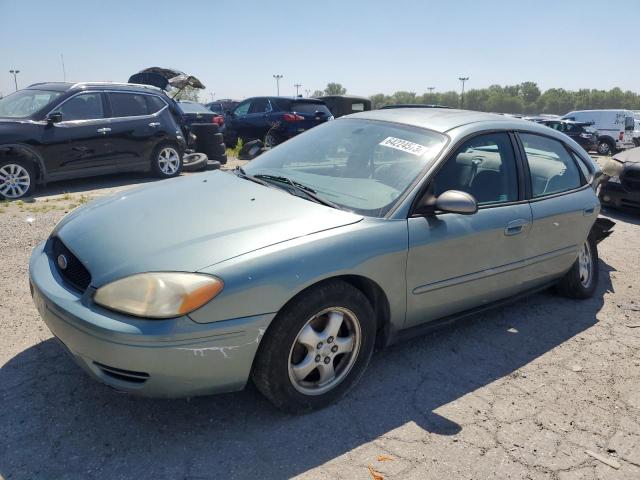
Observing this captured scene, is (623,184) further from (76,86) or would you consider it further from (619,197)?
(76,86)

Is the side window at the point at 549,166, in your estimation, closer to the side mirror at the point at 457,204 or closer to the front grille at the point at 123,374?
the side mirror at the point at 457,204

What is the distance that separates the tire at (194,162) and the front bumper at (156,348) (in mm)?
7826

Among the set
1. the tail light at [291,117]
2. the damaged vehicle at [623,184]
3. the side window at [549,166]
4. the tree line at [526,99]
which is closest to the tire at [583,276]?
the side window at [549,166]

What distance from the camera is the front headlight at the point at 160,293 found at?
210 cm

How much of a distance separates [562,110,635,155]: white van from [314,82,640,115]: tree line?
57.5 metres

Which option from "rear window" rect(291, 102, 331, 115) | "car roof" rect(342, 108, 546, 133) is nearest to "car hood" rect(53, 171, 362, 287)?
"car roof" rect(342, 108, 546, 133)

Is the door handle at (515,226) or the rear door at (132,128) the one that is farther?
the rear door at (132,128)

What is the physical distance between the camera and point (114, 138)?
317 inches

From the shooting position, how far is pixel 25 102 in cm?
754

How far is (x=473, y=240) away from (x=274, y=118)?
12007mm

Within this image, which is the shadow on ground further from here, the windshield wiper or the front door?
the windshield wiper

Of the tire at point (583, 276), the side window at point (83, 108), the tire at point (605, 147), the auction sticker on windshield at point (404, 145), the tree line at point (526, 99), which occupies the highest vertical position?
the tree line at point (526, 99)

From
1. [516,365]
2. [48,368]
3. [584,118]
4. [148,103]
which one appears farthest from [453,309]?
[584,118]

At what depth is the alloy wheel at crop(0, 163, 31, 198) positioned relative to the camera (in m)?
6.88
